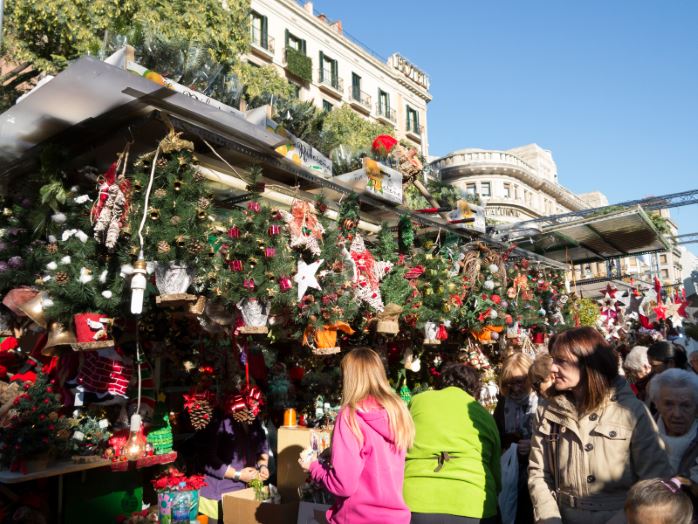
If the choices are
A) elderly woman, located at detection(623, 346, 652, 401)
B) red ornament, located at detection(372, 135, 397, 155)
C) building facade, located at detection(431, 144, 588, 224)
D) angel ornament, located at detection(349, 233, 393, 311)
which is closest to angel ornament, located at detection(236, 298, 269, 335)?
angel ornament, located at detection(349, 233, 393, 311)

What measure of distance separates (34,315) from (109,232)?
3.26 ft

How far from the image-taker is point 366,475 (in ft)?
9.00

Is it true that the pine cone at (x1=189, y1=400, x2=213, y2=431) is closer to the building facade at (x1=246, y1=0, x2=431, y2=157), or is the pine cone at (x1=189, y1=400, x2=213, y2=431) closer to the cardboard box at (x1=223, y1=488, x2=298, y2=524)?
the cardboard box at (x1=223, y1=488, x2=298, y2=524)

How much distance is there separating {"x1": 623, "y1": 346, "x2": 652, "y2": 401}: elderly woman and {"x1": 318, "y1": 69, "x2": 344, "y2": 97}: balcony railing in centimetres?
2444

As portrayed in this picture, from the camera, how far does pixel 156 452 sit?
14.9ft

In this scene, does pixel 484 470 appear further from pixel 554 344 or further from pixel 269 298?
pixel 269 298

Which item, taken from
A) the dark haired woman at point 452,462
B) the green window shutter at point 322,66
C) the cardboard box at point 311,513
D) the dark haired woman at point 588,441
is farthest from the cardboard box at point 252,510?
the green window shutter at point 322,66

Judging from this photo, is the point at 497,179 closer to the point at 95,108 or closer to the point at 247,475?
the point at 247,475

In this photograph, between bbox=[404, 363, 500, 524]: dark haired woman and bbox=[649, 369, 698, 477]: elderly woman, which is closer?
bbox=[649, 369, 698, 477]: elderly woman

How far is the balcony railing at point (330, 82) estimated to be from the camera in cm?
2717

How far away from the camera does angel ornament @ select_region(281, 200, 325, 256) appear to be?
394 cm

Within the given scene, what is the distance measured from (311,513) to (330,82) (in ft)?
84.8

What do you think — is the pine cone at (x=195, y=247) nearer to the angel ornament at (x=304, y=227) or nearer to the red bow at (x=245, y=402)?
the angel ornament at (x=304, y=227)

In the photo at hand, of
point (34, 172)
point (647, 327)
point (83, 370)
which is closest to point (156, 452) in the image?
point (83, 370)
